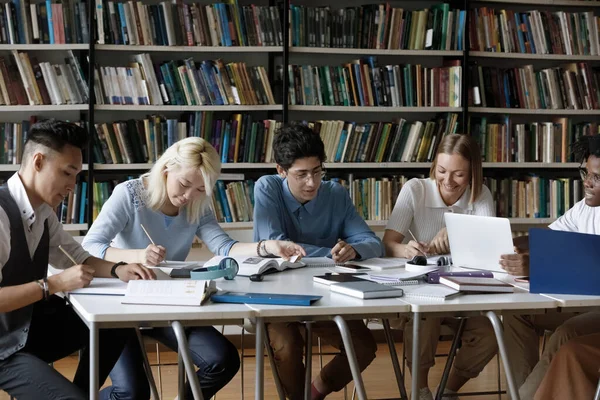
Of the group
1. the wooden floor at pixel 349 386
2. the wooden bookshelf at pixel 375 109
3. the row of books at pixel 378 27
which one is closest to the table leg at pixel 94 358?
the wooden floor at pixel 349 386

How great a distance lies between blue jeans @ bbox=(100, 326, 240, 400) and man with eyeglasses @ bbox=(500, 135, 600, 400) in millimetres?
→ 1010

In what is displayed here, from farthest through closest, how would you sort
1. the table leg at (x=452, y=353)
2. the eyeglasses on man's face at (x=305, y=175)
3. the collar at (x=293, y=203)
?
the collar at (x=293, y=203) < the eyeglasses on man's face at (x=305, y=175) < the table leg at (x=452, y=353)

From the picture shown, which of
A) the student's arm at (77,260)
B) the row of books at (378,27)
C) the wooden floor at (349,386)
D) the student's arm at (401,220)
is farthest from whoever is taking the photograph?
the row of books at (378,27)

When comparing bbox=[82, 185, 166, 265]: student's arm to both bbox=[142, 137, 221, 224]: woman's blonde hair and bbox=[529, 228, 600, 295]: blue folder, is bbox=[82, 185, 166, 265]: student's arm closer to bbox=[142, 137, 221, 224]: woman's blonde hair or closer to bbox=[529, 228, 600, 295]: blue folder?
bbox=[142, 137, 221, 224]: woman's blonde hair

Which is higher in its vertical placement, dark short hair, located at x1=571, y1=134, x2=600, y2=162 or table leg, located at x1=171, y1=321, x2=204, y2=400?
dark short hair, located at x1=571, y1=134, x2=600, y2=162

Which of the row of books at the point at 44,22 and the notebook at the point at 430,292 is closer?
the notebook at the point at 430,292

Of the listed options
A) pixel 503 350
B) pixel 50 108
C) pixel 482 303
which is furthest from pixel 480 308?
pixel 50 108

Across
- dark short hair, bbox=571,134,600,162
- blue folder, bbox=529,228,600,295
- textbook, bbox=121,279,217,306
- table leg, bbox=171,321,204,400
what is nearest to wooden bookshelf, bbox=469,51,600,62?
dark short hair, bbox=571,134,600,162

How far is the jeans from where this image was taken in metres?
2.33

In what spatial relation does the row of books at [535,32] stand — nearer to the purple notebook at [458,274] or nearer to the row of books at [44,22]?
the row of books at [44,22]

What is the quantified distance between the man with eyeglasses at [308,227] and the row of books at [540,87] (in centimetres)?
172

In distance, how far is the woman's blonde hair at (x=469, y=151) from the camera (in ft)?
12.0

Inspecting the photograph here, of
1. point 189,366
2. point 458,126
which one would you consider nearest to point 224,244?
point 189,366

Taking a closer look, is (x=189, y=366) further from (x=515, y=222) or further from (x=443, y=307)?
(x=515, y=222)
